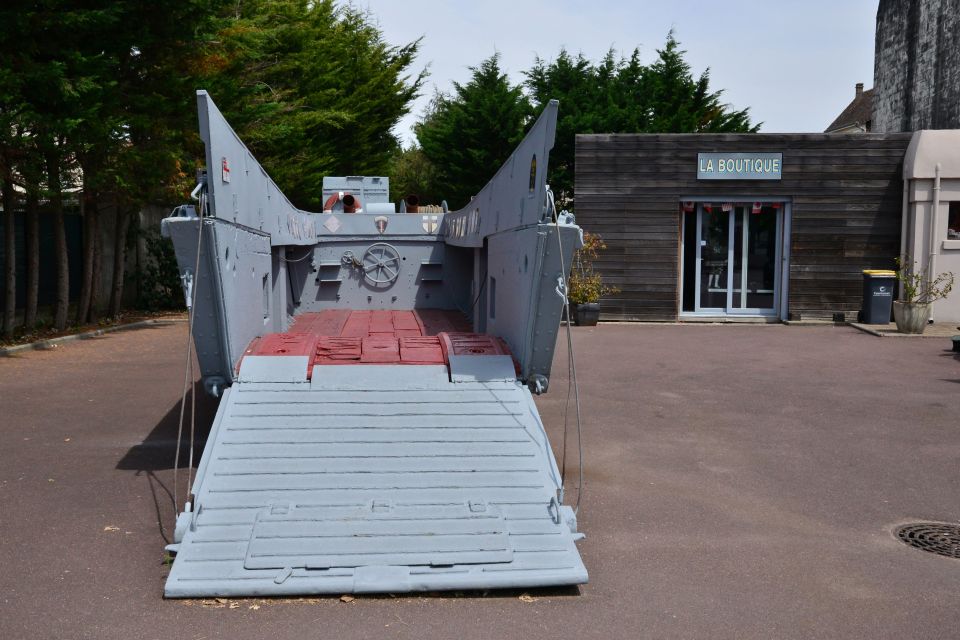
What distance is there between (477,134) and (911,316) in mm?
19345

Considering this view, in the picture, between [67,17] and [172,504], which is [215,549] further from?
[67,17]

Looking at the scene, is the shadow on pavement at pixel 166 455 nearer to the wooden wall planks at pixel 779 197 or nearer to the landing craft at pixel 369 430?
the landing craft at pixel 369 430

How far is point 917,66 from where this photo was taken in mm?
26297

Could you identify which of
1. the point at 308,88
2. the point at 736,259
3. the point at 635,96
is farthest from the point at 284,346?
the point at 635,96

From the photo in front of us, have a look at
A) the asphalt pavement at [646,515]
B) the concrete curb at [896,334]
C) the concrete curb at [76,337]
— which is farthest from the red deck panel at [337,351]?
the concrete curb at [896,334]

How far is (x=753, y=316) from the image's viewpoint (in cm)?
1891

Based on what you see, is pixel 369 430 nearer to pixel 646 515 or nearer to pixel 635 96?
pixel 646 515

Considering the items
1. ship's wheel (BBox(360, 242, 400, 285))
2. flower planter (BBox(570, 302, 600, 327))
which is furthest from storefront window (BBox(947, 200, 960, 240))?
ship's wheel (BBox(360, 242, 400, 285))

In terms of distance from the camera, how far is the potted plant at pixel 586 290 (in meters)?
17.6

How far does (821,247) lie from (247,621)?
54.1ft

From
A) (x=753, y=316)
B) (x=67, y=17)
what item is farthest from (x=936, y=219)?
(x=67, y=17)

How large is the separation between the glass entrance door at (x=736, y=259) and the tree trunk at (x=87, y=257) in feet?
38.7

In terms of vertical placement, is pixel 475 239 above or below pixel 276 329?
above

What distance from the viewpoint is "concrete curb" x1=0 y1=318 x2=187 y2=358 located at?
1305cm
